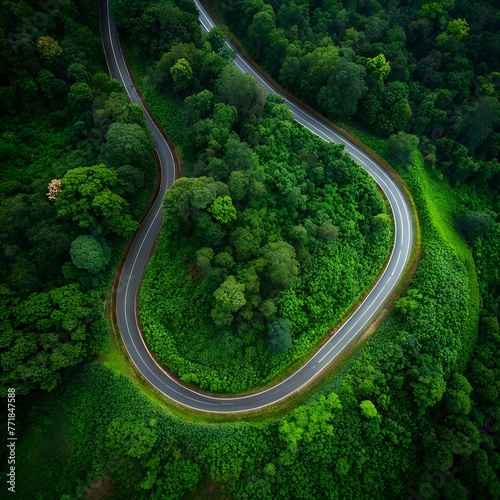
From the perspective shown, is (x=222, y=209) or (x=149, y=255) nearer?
(x=222, y=209)

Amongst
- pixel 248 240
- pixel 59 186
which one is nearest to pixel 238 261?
pixel 248 240

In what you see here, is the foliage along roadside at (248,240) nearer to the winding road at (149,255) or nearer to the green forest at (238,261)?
the green forest at (238,261)

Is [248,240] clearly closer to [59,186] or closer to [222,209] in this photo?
[222,209]

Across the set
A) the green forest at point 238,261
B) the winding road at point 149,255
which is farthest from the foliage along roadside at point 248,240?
the winding road at point 149,255

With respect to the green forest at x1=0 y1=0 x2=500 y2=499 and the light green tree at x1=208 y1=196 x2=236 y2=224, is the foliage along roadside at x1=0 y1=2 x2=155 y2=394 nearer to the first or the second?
the green forest at x1=0 y1=0 x2=500 y2=499

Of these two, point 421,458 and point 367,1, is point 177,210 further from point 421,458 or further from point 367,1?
point 367,1

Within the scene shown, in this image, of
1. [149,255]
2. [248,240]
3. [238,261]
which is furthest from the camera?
[149,255]

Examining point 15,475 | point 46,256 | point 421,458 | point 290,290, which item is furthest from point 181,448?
point 421,458
